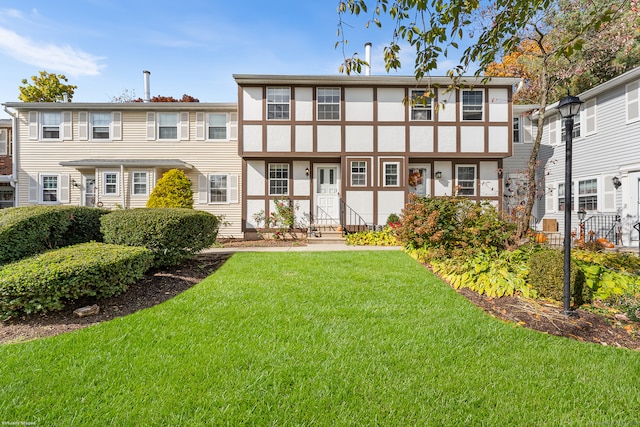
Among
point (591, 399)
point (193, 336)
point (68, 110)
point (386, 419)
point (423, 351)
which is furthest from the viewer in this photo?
point (68, 110)

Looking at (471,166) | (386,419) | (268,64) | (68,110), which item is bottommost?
(386,419)

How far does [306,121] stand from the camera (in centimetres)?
1171

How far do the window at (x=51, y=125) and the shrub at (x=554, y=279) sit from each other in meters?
18.3

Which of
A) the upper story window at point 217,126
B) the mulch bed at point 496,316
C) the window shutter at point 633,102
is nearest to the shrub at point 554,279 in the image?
the mulch bed at point 496,316

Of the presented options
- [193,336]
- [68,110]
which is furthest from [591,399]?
[68,110]

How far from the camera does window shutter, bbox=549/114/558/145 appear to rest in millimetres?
13375

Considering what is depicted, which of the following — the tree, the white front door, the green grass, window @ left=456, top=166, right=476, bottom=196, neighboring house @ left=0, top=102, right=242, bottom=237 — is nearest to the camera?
the green grass

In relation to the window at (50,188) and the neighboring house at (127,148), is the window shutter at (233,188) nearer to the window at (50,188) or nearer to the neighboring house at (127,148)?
the neighboring house at (127,148)

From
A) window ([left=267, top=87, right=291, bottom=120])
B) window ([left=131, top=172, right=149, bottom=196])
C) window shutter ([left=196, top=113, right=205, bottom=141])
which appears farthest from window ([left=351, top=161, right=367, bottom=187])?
window ([left=131, top=172, right=149, bottom=196])

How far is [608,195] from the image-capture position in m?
11.0

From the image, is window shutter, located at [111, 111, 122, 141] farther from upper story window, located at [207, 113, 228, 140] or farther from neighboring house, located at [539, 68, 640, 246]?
neighboring house, located at [539, 68, 640, 246]

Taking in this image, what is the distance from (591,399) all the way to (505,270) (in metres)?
2.94

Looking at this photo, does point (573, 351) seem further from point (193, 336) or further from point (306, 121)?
point (306, 121)

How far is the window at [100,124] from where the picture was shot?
13.4 m
